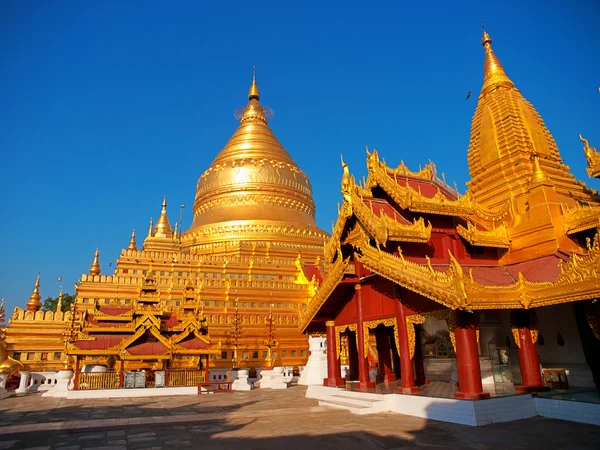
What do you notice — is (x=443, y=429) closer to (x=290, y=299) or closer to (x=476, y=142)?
(x=476, y=142)

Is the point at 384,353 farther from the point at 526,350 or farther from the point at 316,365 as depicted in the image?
the point at 316,365

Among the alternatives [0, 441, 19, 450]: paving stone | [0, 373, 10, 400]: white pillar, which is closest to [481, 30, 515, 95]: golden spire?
[0, 441, 19, 450]: paving stone

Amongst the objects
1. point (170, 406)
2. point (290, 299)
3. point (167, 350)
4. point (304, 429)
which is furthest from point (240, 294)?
point (304, 429)

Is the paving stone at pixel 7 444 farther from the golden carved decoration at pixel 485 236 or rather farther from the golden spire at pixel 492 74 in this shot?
the golden spire at pixel 492 74

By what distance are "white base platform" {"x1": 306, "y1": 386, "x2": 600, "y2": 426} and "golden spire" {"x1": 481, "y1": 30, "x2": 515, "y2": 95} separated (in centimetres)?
1284

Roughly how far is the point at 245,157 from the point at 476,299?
36762mm

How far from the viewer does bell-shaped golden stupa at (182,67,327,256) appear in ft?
120

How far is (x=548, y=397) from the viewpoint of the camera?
9500 millimetres

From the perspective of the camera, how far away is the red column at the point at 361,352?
12.7 m

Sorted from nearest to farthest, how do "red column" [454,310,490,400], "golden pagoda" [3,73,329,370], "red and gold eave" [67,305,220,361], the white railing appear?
"red column" [454,310,490,400] → "red and gold eave" [67,305,220,361] → the white railing → "golden pagoda" [3,73,329,370]

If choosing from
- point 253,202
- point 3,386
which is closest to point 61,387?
point 3,386

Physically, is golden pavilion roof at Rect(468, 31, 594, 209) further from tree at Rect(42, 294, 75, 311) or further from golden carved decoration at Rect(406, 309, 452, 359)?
tree at Rect(42, 294, 75, 311)

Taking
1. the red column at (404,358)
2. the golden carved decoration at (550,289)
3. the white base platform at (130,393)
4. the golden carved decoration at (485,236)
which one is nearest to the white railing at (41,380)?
the white base platform at (130,393)

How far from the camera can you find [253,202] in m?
40.4
